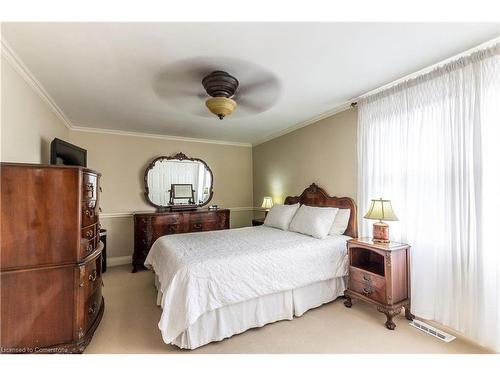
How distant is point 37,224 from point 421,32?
314 cm

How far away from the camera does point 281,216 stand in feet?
11.6

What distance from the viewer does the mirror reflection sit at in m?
4.48

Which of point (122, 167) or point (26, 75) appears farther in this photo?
point (122, 167)

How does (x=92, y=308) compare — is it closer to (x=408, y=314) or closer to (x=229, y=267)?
(x=229, y=267)

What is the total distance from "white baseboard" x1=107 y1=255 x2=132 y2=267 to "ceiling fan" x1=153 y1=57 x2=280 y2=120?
2.99m

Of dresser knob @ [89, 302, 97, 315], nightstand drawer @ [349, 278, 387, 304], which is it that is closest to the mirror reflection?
dresser knob @ [89, 302, 97, 315]

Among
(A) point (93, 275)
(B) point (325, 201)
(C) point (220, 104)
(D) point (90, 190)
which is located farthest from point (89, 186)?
(B) point (325, 201)

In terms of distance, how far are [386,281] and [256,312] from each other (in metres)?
1.28

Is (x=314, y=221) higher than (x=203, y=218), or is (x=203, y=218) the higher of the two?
(x=314, y=221)

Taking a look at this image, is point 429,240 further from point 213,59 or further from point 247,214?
point 247,214

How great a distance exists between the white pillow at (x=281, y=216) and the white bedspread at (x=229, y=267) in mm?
418

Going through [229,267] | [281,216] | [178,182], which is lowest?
[229,267]

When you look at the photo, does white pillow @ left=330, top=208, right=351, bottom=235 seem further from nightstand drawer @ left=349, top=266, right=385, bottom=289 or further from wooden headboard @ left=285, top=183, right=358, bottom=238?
nightstand drawer @ left=349, top=266, right=385, bottom=289
